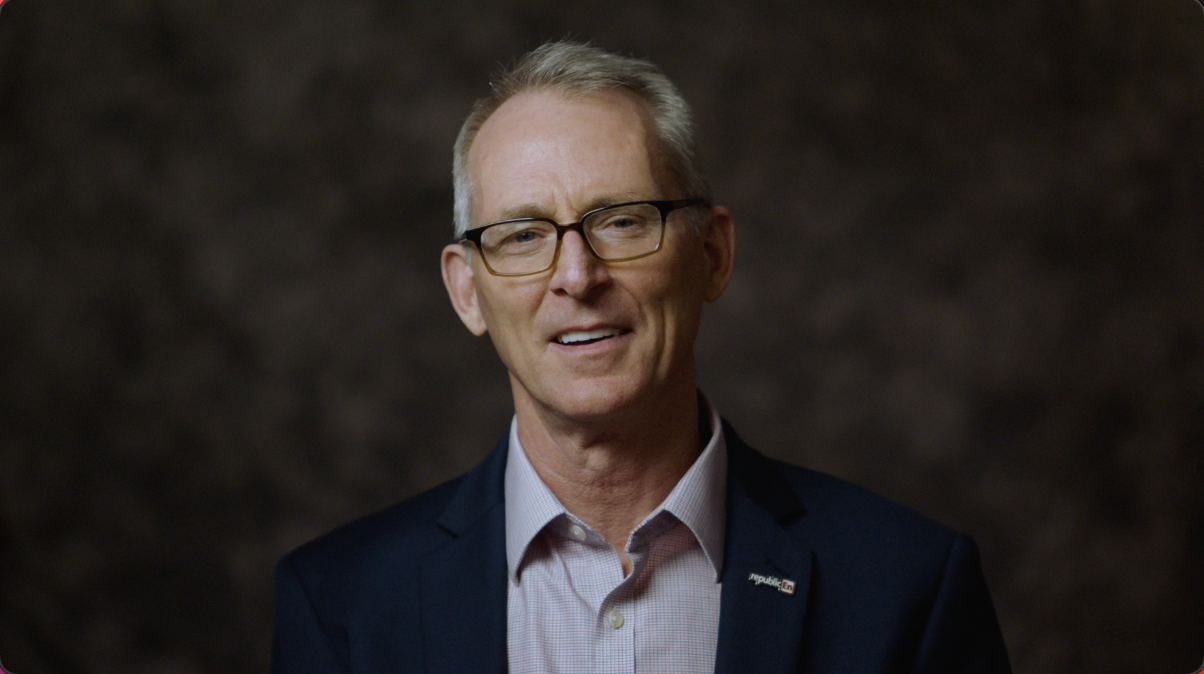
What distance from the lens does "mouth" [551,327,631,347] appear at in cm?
259

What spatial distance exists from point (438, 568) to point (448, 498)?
27cm

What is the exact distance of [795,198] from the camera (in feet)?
13.8

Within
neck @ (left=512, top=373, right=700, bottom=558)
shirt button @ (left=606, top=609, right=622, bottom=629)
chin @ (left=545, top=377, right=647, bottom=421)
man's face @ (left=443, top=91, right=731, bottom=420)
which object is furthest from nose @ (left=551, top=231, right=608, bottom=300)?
shirt button @ (left=606, top=609, right=622, bottom=629)

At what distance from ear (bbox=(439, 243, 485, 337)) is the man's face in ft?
0.63

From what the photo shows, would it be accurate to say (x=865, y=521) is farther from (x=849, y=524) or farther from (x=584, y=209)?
(x=584, y=209)

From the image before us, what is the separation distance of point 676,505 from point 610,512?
162 millimetres

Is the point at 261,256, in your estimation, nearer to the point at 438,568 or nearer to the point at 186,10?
the point at 186,10

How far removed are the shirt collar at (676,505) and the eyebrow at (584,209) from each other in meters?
0.55

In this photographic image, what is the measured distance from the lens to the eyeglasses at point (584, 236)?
8.48 ft

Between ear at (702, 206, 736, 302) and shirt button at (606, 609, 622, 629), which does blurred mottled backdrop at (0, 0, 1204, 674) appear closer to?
ear at (702, 206, 736, 302)

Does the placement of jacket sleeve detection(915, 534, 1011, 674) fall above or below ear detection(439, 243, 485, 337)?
below

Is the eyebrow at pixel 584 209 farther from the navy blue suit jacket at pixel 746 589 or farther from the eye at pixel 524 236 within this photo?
the navy blue suit jacket at pixel 746 589

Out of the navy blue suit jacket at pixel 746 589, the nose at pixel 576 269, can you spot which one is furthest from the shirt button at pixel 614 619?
the nose at pixel 576 269

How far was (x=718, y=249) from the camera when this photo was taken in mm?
2904
